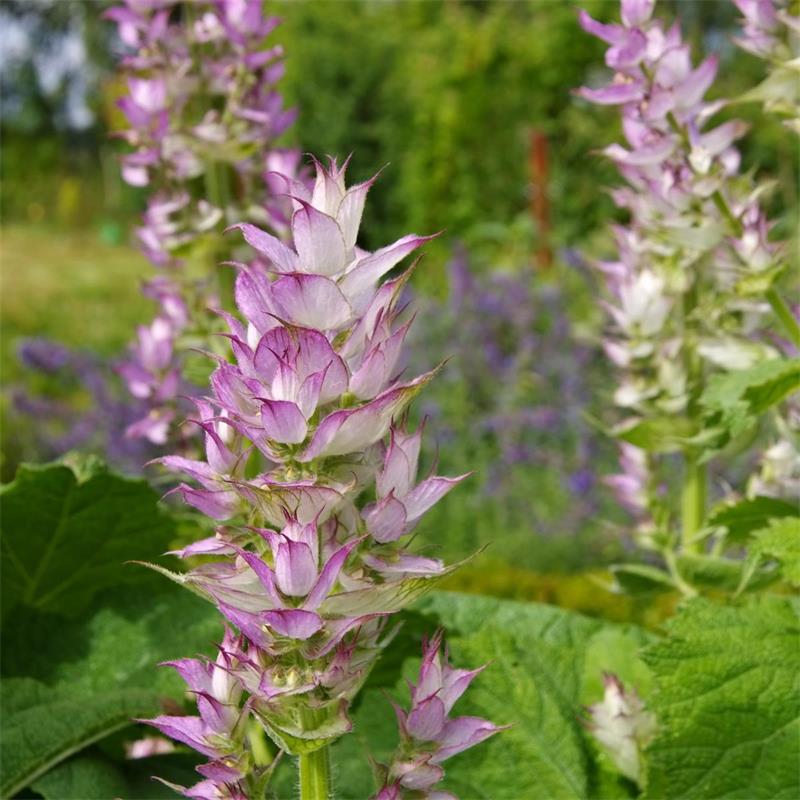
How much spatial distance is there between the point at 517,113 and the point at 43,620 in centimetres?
1116

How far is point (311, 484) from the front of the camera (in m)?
0.84

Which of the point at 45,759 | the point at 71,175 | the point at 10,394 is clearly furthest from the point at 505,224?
the point at 71,175

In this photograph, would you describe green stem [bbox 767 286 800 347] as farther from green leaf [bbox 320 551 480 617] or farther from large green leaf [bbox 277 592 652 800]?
green leaf [bbox 320 551 480 617]

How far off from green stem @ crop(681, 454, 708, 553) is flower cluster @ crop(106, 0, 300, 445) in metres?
0.71

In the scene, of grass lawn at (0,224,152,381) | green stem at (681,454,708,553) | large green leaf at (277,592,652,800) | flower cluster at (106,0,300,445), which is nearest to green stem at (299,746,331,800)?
large green leaf at (277,592,652,800)

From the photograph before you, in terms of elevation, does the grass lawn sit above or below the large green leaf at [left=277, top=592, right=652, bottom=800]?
below

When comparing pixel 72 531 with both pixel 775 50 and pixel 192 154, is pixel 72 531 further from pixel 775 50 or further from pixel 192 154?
pixel 775 50

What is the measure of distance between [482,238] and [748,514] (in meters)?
9.95

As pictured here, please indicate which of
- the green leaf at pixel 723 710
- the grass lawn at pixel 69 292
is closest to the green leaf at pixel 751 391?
the green leaf at pixel 723 710

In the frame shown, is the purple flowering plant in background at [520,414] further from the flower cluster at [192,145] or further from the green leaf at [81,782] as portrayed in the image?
the green leaf at [81,782]

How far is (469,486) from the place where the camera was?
17.6 ft

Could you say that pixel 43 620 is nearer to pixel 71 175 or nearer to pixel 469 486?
pixel 469 486

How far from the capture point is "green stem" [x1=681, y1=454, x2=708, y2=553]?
1781 millimetres

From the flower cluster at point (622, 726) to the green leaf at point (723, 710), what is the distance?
0.09 m
